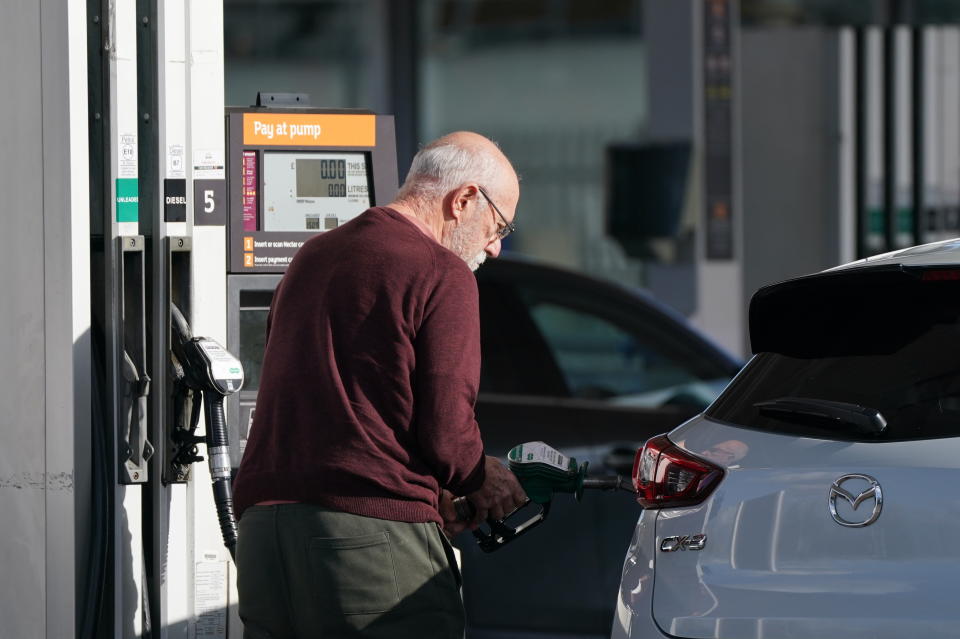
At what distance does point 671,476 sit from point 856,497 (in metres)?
0.48

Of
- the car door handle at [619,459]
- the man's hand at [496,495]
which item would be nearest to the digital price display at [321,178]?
the man's hand at [496,495]

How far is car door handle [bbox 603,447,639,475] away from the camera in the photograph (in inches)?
223

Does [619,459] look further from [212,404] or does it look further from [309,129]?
[212,404]

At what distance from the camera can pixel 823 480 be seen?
278 cm

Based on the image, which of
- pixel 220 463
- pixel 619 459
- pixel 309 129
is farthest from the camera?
pixel 619 459

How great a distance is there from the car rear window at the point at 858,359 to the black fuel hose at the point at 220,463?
1160mm

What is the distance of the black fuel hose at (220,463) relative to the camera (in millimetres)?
3617

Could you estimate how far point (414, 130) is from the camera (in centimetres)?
1175

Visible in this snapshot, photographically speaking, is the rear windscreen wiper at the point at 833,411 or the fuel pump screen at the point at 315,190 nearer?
the rear windscreen wiper at the point at 833,411

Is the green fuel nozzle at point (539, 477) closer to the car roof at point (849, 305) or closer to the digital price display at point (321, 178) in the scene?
the car roof at point (849, 305)

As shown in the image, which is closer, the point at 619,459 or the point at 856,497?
the point at 856,497

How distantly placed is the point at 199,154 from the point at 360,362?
3.60 feet

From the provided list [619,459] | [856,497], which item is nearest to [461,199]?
[856,497]

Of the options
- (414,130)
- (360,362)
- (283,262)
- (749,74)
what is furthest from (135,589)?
(749,74)
